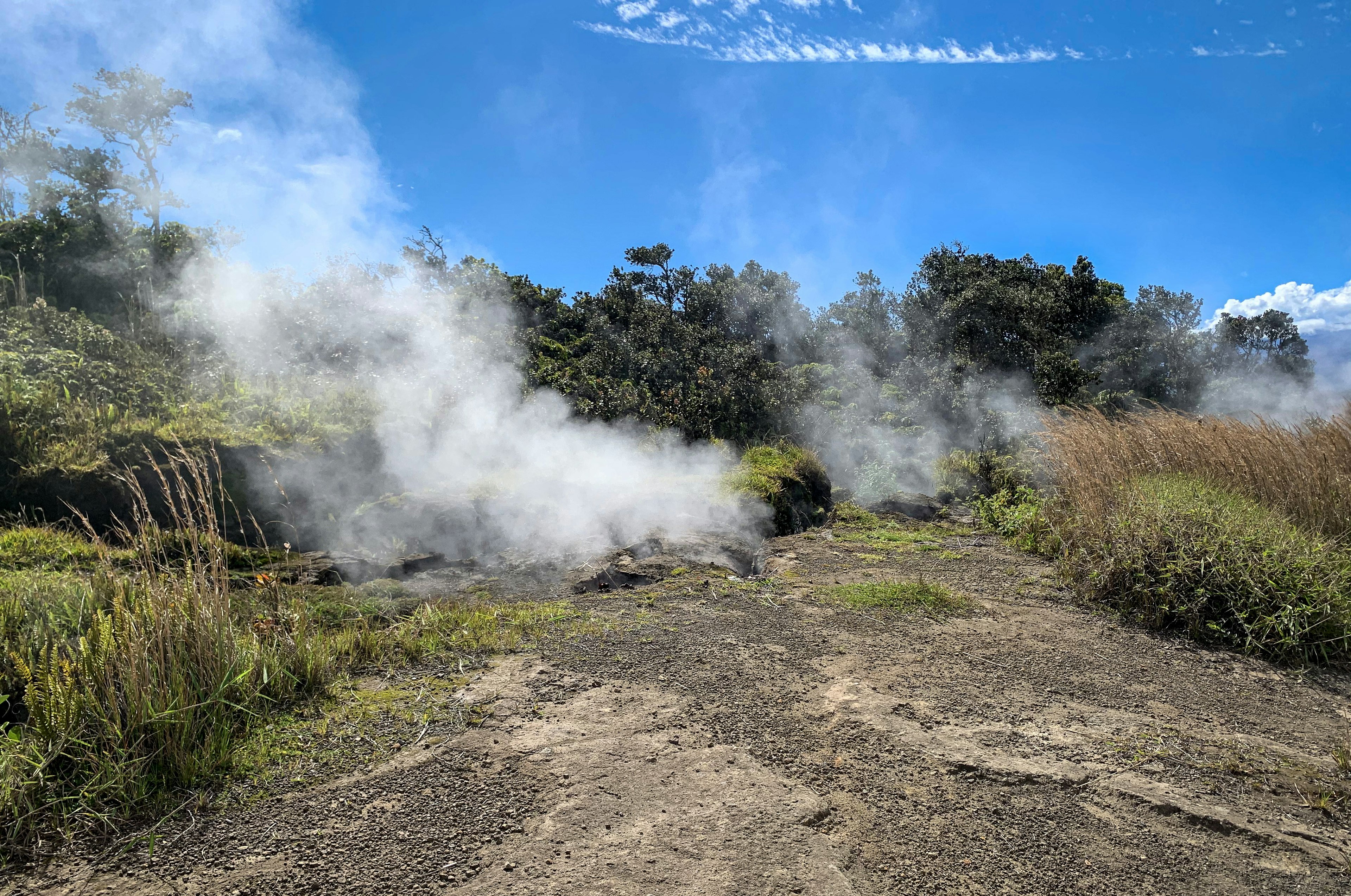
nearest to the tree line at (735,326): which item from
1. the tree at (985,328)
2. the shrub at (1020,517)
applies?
the tree at (985,328)

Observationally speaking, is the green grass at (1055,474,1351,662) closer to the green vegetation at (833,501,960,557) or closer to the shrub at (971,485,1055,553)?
the shrub at (971,485,1055,553)

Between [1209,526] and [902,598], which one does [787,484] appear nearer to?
[902,598]

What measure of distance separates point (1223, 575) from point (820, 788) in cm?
335

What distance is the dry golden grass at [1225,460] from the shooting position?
5.12 metres

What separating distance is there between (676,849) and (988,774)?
116 centimetres

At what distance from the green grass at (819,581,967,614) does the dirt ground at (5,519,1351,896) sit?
26.9 inches

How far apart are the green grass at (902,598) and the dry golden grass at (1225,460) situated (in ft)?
5.53

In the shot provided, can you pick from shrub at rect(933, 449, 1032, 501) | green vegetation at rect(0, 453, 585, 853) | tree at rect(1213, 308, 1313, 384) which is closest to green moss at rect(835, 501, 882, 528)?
shrub at rect(933, 449, 1032, 501)

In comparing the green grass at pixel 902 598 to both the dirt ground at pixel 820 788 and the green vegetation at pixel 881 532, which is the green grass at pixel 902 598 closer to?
the dirt ground at pixel 820 788

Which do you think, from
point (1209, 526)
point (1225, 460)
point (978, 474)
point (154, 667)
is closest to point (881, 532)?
point (1225, 460)

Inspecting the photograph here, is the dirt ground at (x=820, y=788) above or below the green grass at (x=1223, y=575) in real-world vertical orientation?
below

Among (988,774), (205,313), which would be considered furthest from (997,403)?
(205,313)

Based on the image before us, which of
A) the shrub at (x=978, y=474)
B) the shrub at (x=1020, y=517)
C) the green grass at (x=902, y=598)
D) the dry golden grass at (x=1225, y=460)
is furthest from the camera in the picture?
the shrub at (x=978, y=474)

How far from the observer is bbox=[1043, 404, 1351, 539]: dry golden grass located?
5125mm
